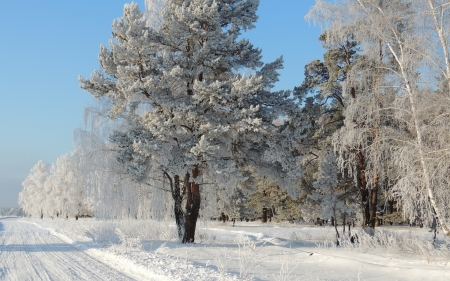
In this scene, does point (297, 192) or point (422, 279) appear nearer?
point (422, 279)

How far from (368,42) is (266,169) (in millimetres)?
6793

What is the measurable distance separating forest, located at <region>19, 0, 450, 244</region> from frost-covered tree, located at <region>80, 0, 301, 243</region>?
0.18ft

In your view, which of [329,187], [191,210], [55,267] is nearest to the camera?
[55,267]

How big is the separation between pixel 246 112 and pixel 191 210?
5.27m

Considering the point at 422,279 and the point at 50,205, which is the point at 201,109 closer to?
the point at 422,279

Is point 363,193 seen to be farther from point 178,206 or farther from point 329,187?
point 178,206

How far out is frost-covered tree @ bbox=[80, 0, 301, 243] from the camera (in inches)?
582

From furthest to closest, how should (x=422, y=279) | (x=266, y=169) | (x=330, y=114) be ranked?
(x=330, y=114)
(x=266, y=169)
(x=422, y=279)

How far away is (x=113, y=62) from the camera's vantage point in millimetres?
17312

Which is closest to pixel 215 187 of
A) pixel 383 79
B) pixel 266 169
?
pixel 266 169

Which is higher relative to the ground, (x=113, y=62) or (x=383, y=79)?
(x=113, y=62)

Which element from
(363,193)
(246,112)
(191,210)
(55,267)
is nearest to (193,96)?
(246,112)

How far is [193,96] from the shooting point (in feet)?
49.4

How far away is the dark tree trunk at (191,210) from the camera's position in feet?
54.7
